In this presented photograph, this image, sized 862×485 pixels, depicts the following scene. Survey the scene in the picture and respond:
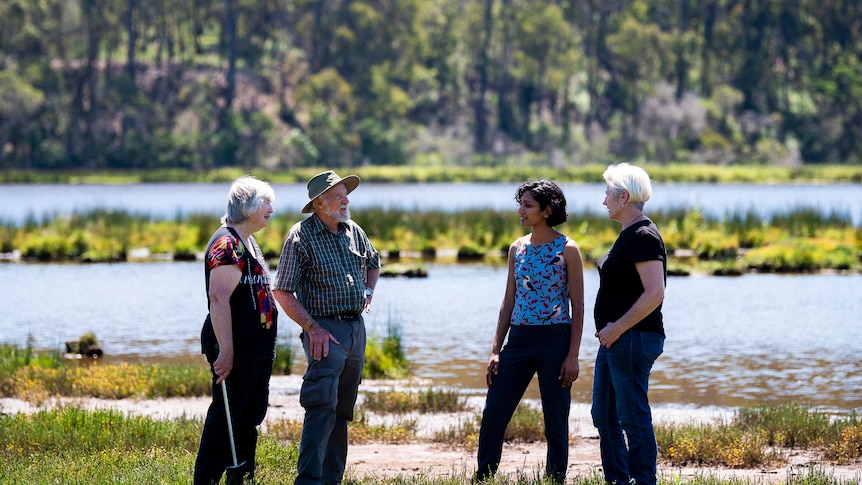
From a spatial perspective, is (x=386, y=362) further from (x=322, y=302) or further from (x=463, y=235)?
(x=463, y=235)

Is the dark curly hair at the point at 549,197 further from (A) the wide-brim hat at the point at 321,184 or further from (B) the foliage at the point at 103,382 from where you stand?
(B) the foliage at the point at 103,382

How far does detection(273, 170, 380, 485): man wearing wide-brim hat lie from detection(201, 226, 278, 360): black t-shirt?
13 cm

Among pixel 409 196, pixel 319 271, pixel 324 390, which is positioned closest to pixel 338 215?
pixel 319 271

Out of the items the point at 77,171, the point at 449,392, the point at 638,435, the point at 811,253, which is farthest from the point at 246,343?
the point at 77,171

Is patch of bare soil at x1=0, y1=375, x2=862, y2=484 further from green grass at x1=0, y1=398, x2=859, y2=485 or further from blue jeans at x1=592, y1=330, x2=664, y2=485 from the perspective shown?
blue jeans at x1=592, y1=330, x2=664, y2=485

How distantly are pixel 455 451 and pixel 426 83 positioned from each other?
84.4 m

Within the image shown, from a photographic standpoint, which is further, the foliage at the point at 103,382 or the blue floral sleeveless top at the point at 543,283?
the foliage at the point at 103,382

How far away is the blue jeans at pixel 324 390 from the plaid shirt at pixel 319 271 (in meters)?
0.10

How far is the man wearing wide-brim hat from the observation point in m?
6.78

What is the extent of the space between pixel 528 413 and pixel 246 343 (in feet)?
11.7

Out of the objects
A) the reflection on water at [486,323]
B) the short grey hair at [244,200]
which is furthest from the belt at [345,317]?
the reflection on water at [486,323]

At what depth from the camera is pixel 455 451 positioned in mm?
8773

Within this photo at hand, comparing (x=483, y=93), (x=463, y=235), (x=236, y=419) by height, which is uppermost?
(x=483, y=93)

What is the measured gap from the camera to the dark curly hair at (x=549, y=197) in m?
6.99
